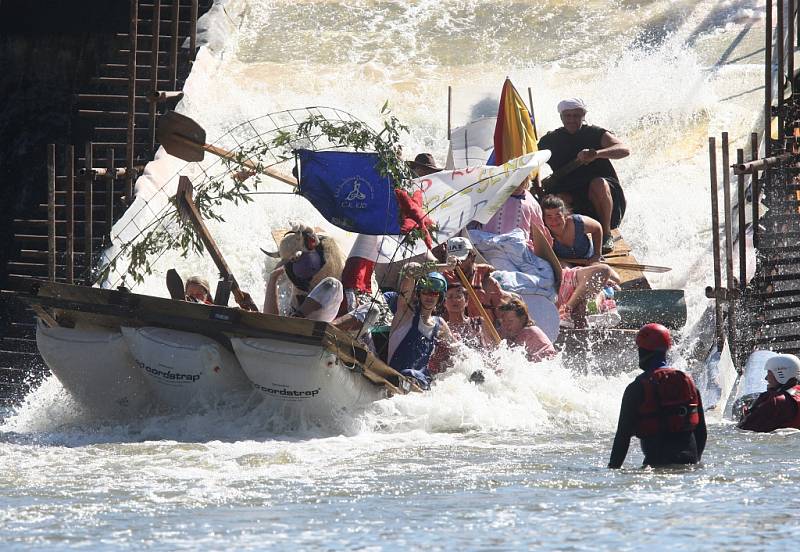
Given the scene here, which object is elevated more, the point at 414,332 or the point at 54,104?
the point at 54,104

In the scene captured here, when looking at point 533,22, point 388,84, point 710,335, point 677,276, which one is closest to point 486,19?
point 533,22

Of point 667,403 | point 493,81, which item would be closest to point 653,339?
point 667,403

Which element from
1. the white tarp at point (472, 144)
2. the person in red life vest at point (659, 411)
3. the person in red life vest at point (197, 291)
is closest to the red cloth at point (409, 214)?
the person in red life vest at point (197, 291)

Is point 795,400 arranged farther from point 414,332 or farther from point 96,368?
point 96,368

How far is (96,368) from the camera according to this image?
10.3 metres

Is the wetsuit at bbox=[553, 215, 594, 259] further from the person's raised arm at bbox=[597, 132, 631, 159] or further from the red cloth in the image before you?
the red cloth

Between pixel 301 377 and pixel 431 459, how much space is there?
111 cm

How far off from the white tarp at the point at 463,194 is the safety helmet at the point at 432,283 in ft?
2.08

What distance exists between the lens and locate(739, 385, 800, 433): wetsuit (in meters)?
10.5

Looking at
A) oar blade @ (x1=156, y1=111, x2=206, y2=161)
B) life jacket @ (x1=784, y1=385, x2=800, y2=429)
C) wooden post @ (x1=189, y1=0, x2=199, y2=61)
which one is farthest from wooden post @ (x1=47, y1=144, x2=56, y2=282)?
wooden post @ (x1=189, y1=0, x2=199, y2=61)

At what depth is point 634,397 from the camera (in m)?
8.43

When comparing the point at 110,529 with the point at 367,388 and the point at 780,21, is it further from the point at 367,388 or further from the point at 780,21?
the point at 780,21

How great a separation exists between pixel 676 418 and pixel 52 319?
14.1 feet

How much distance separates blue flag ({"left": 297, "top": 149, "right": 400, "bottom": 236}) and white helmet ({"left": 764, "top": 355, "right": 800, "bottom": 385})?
2696mm
